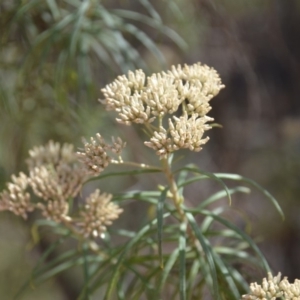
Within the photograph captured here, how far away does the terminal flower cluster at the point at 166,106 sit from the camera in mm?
Answer: 798

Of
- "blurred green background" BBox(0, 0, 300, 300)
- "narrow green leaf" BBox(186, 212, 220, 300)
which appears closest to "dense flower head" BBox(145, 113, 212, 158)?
"narrow green leaf" BBox(186, 212, 220, 300)

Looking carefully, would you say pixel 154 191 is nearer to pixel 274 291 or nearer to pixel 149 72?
pixel 274 291

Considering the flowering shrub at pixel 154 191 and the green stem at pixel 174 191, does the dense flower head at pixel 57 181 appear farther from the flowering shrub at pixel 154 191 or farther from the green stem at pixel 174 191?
the green stem at pixel 174 191

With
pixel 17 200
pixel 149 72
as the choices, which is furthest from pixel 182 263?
pixel 149 72

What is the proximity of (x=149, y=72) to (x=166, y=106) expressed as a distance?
1.96 ft

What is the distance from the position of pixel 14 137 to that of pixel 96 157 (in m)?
0.88

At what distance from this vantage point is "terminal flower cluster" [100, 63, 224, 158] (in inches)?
31.4

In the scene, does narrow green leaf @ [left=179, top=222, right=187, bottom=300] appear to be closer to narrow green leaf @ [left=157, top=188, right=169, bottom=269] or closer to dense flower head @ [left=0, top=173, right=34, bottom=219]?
narrow green leaf @ [left=157, top=188, right=169, bottom=269]

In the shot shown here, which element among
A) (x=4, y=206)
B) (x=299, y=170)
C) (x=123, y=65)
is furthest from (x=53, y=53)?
(x=299, y=170)

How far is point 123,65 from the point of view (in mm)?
1424

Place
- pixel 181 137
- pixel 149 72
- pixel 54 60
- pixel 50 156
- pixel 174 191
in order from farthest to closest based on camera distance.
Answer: pixel 54 60, pixel 149 72, pixel 50 156, pixel 174 191, pixel 181 137

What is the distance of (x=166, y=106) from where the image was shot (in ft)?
2.73

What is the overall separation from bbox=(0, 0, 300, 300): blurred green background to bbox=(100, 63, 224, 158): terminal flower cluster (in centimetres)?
42

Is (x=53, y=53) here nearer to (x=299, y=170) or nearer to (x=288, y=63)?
(x=299, y=170)
